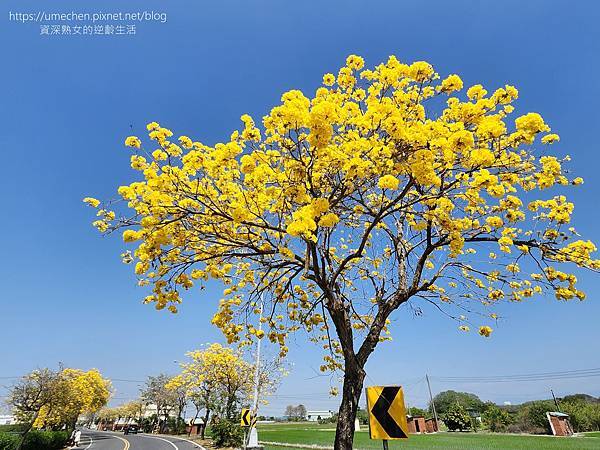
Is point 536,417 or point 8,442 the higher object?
point 536,417

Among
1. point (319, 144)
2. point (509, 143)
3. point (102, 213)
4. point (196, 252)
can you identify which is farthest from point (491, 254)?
point (102, 213)

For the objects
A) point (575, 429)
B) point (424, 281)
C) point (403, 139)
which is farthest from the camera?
point (575, 429)

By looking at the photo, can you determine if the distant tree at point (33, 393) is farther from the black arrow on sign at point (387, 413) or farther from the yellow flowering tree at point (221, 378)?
the black arrow on sign at point (387, 413)

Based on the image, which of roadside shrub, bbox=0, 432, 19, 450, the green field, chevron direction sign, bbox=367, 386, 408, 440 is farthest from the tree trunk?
roadside shrub, bbox=0, 432, 19, 450

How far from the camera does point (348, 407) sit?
→ 4891 mm

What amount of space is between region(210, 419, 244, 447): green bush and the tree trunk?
1823 centimetres

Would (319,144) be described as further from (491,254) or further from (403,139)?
(491,254)

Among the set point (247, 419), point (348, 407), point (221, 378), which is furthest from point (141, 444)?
point (348, 407)

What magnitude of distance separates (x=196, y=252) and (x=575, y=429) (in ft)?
135

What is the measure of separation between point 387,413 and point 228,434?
19.6m

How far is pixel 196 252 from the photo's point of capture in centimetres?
520

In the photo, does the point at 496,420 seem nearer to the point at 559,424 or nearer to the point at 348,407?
the point at 559,424

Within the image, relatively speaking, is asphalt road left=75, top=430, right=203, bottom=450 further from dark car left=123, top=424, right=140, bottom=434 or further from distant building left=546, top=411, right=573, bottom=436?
distant building left=546, top=411, right=573, bottom=436

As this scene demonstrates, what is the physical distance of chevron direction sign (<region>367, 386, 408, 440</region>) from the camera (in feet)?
14.4
